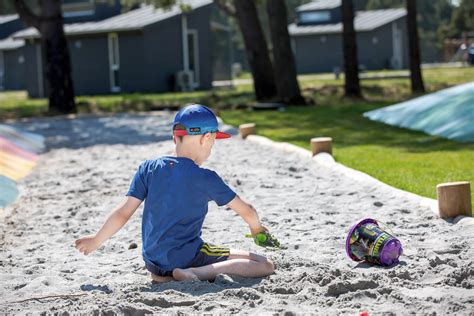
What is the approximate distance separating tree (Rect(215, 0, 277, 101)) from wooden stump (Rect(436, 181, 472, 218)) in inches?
754

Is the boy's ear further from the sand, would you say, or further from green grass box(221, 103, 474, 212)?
green grass box(221, 103, 474, 212)

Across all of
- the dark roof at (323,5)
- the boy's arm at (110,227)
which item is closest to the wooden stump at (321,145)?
the boy's arm at (110,227)

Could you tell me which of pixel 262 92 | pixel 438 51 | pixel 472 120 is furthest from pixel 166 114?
pixel 438 51

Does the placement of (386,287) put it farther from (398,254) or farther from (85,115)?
(85,115)

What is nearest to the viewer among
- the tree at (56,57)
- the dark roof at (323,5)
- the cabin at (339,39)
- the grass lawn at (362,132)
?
the grass lawn at (362,132)

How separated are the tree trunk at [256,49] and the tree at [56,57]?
17.0 feet

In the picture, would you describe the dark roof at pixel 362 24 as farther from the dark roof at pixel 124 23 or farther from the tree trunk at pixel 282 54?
the tree trunk at pixel 282 54

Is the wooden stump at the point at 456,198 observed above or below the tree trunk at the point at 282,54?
below

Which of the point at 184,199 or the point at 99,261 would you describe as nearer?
the point at 184,199

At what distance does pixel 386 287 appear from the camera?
17.3ft

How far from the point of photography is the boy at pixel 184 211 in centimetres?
579

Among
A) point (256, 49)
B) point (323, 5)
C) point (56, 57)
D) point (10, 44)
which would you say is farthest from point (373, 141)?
point (323, 5)

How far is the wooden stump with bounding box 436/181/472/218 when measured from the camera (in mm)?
7270

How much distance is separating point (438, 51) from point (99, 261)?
224ft
